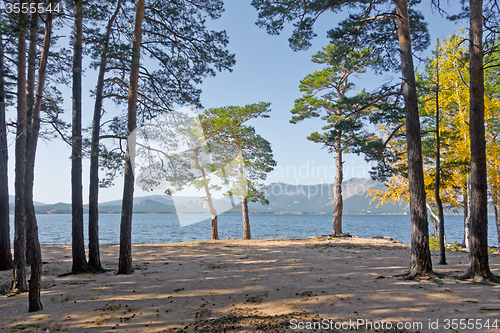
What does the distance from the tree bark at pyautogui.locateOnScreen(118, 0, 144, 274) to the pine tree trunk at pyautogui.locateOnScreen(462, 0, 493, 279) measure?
871 cm

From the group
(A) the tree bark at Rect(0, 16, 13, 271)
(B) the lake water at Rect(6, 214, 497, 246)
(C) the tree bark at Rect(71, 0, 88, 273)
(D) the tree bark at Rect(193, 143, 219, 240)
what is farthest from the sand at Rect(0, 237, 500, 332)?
(B) the lake water at Rect(6, 214, 497, 246)

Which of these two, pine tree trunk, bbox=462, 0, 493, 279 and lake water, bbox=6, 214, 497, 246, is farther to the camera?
lake water, bbox=6, 214, 497, 246

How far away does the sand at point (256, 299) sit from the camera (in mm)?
4195

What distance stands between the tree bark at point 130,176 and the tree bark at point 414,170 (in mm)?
7237

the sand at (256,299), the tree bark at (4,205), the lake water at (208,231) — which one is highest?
the tree bark at (4,205)

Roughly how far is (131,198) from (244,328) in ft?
18.1

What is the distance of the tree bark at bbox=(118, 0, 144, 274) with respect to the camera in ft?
25.7

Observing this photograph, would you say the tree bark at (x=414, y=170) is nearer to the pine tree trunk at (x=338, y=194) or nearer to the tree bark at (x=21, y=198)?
the tree bark at (x=21, y=198)

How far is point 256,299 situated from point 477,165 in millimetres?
6024

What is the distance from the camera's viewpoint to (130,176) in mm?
8086

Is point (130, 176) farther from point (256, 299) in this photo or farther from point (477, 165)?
point (477, 165)

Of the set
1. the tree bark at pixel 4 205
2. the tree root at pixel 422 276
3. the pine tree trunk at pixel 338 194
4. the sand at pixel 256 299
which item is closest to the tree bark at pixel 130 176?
the sand at pixel 256 299

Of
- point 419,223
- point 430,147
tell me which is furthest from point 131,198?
point 430,147

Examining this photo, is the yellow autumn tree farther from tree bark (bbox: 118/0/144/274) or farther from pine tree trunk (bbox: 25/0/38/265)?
pine tree trunk (bbox: 25/0/38/265)
